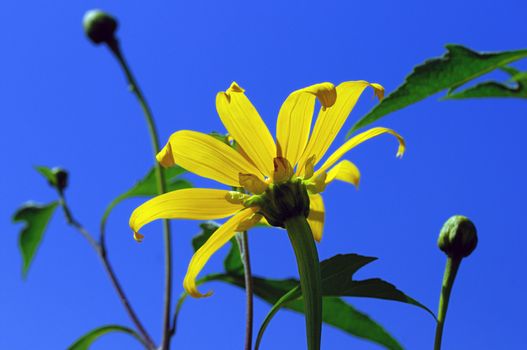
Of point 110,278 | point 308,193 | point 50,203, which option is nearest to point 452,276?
point 308,193

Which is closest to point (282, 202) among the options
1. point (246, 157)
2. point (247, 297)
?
point (246, 157)

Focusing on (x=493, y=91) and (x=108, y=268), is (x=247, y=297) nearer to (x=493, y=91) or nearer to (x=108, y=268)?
(x=493, y=91)

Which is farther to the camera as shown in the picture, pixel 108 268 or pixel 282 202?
pixel 108 268

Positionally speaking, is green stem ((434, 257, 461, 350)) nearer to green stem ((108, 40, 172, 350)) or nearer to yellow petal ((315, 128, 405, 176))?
yellow petal ((315, 128, 405, 176))

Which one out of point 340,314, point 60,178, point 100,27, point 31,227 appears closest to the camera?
point 340,314

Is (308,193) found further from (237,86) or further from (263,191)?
(237,86)

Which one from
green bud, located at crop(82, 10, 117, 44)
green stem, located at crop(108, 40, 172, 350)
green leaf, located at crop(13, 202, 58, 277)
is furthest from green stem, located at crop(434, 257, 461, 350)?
green leaf, located at crop(13, 202, 58, 277)
